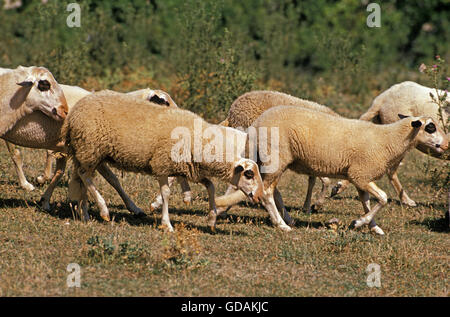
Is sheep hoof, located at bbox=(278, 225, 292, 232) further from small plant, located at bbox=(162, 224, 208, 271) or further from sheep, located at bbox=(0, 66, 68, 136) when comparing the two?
sheep, located at bbox=(0, 66, 68, 136)

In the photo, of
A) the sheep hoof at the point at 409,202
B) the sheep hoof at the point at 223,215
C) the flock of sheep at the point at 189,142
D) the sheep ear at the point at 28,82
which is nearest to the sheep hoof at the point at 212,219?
the flock of sheep at the point at 189,142

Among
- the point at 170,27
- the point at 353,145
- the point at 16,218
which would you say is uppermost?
the point at 170,27

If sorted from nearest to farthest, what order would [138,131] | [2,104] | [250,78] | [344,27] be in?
1. [138,131]
2. [2,104]
3. [250,78]
4. [344,27]

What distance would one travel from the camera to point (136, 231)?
7.34 metres

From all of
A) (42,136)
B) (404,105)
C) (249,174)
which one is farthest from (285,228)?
(404,105)

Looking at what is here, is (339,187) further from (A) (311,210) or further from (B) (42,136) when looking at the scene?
(B) (42,136)

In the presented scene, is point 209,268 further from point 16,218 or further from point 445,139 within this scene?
point 445,139

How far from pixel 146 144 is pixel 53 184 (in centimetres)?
169

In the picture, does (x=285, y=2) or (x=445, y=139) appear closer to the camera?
(x=445, y=139)

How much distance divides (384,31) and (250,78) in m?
8.45

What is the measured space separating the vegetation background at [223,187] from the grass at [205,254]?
0.06 ft

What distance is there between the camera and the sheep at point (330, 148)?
26.1 feet

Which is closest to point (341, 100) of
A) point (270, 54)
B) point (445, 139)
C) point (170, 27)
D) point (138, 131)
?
point (270, 54)

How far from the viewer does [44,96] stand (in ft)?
25.7
